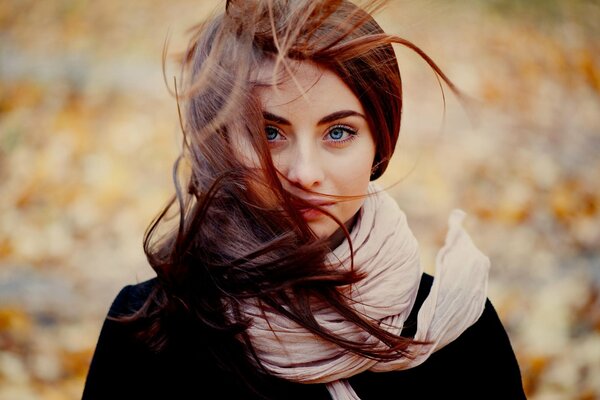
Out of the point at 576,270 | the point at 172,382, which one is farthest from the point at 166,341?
the point at 576,270

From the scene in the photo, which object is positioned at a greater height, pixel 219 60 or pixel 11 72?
pixel 11 72

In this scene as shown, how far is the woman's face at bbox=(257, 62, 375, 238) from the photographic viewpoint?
1183 mm

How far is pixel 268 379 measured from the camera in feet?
4.19

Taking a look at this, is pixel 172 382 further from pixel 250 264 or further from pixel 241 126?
pixel 241 126

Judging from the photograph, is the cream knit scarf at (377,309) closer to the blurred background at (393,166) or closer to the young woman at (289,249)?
the young woman at (289,249)

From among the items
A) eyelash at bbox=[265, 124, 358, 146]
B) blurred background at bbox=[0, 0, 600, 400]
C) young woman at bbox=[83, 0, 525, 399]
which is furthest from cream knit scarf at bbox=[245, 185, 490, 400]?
blurred background at bbox=[0, 0, 600, 400]

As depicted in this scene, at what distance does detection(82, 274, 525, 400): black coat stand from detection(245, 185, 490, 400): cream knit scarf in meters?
0.05

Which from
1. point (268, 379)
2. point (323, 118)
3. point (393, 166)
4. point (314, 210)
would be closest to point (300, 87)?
point (323, 118)

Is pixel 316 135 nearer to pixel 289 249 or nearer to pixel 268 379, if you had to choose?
pixel 289 249

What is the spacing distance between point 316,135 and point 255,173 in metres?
0.12

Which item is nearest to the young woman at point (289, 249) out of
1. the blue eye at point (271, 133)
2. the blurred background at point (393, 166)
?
the blue eye at point (271, 133)

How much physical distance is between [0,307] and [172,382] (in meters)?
2.08

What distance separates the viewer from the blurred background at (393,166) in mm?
3068

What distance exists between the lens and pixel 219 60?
4.06ft
